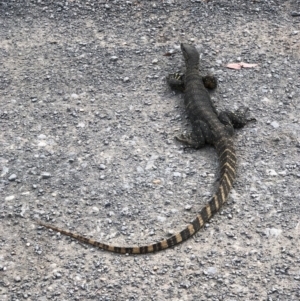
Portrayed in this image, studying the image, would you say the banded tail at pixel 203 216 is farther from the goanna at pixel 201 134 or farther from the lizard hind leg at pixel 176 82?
the lizard hind leg at pixel 176 82

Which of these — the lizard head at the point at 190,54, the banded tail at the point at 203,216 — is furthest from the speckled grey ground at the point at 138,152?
the lizard head at the point at 190,54

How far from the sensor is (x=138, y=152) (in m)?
6.46

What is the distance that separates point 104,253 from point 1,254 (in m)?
0.94

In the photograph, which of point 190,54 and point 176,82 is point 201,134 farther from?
point 190,54

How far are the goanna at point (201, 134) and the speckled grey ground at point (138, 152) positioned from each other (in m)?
0.09

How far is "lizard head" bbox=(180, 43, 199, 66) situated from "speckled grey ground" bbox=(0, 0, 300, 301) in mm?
226

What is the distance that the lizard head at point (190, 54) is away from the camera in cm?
748

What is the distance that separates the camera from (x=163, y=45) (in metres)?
8.12

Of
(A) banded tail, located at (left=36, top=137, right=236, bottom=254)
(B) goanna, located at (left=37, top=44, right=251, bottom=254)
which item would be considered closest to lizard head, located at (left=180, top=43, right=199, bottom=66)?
(B) goanna, located at (left=37, top=44, right=251, bottom=254)

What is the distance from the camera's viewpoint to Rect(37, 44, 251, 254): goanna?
5.40 meters

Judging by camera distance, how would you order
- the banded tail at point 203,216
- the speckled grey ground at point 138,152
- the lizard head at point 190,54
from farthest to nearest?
the lizard head at point 190,54 < the banded tail at point 203,216 < the speckled grey ground at point 138,152

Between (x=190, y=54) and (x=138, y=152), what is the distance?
1758 mm

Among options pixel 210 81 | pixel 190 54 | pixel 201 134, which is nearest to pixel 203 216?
pixel 201 134

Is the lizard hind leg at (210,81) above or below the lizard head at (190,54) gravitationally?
below
